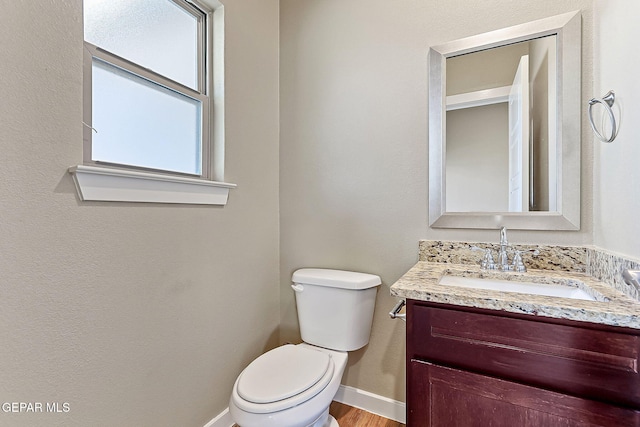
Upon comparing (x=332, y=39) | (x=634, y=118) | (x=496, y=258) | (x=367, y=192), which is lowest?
(x=496, y=258)

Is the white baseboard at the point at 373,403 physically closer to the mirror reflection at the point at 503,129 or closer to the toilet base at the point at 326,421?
the toilet base at the point at 326,421

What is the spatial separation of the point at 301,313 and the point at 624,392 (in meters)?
1.21

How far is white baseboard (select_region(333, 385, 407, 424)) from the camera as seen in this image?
1.54 m

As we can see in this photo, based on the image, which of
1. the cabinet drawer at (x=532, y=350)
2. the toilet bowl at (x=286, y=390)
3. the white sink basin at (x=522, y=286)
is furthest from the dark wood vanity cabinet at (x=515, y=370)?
the toilet bowl at (x=286, y=390)

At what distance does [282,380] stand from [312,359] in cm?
19

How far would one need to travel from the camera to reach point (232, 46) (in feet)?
4.98

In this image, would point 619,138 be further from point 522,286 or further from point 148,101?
point 148,101

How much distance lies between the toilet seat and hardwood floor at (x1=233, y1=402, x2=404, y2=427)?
43 centimetres

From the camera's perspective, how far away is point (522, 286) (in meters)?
1.16

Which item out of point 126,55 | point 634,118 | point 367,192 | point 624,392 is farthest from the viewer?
point 367,192

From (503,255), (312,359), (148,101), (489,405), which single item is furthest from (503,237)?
(148,101)

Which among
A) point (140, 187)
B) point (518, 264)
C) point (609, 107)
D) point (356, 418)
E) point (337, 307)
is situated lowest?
point (356, 418)

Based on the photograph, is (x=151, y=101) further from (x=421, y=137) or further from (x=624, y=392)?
(x=624, y=392)

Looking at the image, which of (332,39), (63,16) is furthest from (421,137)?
(63,16)
